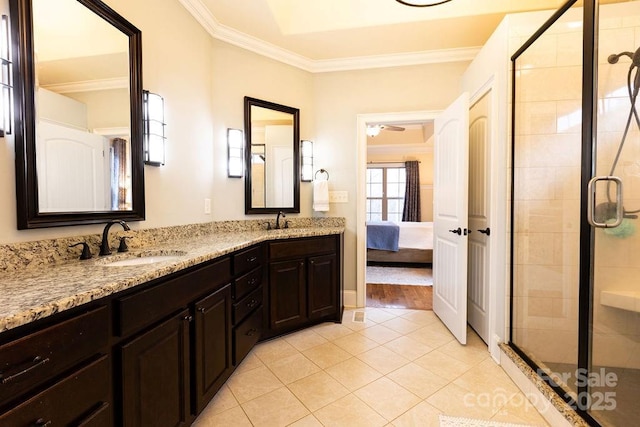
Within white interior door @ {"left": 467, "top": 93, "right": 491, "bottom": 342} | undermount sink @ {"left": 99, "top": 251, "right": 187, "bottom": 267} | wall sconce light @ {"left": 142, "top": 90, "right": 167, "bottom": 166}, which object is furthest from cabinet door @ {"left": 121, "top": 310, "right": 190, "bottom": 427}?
white interior door @ {"left": 467, "top": 93, "right": 491, "bottom": 342}

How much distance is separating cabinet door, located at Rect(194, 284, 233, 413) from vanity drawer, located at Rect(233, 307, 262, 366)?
8 centimetres

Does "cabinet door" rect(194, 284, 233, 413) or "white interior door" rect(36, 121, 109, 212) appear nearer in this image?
"white interior door" rect(36, 121, 109, 212)

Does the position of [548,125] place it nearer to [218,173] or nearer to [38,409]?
[218,173]

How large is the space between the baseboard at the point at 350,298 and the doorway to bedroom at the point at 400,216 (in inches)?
7.7

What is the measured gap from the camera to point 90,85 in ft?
4.66

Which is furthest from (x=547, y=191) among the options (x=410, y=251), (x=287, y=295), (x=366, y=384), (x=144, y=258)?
(x=410, y=251)

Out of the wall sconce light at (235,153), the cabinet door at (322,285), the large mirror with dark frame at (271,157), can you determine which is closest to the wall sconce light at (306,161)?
the large mirror with dark frame at (271,157)

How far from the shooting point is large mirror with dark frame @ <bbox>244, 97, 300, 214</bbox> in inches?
106

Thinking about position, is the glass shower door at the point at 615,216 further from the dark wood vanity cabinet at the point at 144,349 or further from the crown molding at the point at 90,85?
the crown molding at the point at 90,85

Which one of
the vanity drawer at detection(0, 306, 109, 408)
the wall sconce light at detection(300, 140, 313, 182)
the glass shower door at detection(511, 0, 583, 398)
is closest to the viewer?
the vanity drawer at detection(0, 306, 109, 408)

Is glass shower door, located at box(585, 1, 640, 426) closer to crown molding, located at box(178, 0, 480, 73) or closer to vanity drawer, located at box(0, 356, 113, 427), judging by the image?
crown molding, located at box(178, 0, 480, 73)

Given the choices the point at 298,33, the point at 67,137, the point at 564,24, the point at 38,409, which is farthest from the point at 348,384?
the point at 298,33

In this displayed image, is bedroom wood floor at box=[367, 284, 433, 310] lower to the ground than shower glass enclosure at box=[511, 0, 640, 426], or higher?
lower

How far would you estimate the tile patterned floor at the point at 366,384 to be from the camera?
1533 mm
